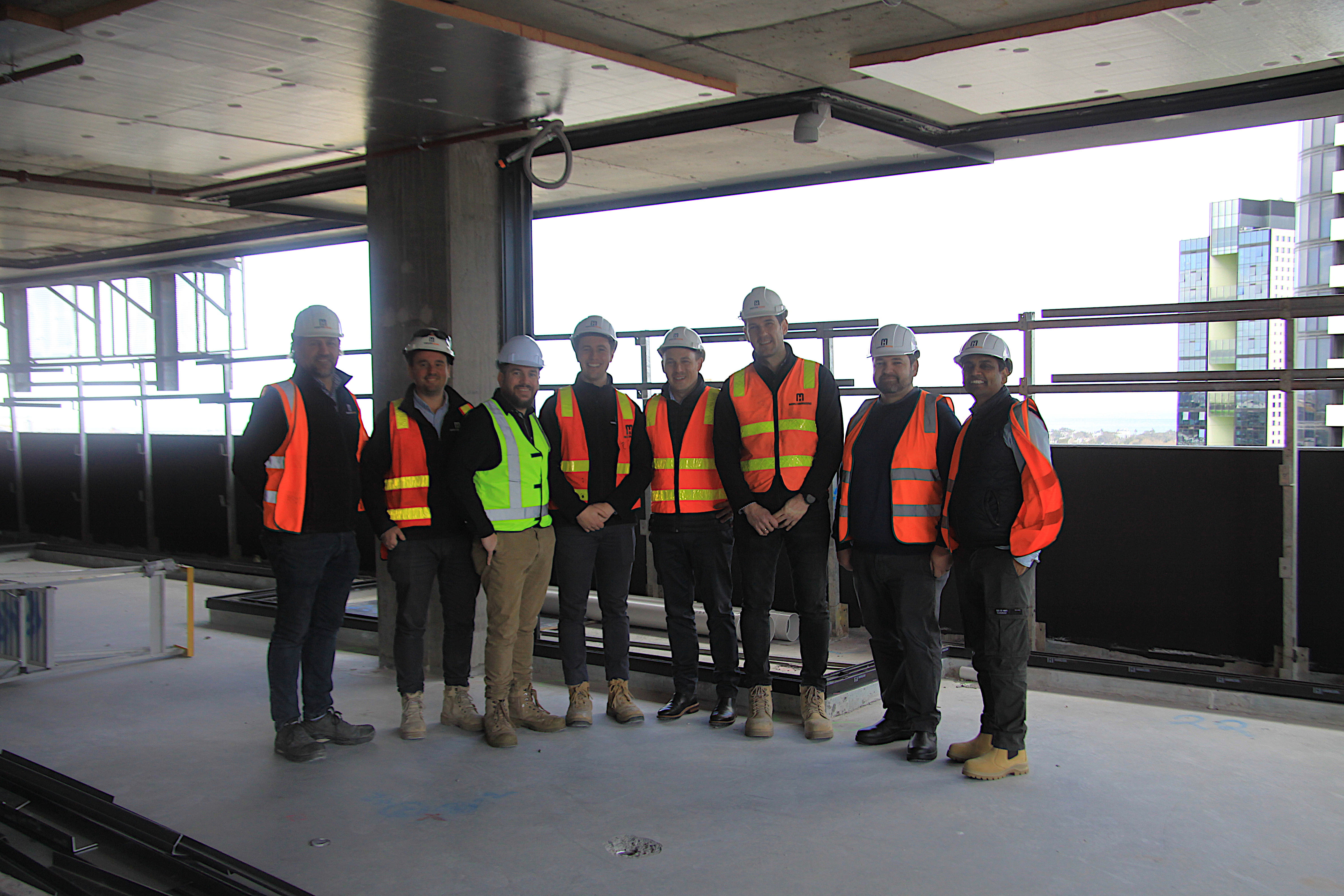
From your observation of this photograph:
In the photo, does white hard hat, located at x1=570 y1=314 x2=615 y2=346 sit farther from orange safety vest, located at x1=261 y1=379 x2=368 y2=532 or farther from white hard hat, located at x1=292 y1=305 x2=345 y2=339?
orange safety vest, located at x1=261 y1=379 x2=368 y2=532

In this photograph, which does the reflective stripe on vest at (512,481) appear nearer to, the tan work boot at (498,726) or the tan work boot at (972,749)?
the tan work boot at (498,726)

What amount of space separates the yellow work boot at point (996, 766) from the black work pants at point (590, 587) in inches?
65.9

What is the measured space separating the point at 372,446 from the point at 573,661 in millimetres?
1409

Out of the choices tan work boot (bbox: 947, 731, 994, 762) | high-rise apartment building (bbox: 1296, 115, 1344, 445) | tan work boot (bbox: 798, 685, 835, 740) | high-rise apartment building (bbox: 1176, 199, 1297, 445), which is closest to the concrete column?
tan work boot (bbox: 798, 685, 835, 740)

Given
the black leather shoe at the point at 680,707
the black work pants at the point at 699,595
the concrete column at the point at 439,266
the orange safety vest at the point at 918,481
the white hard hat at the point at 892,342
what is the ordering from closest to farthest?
the orange safety vest at the point at 918,481
the white hard hat at the point at 892,342
the black work pants at the point at 699,595
the black leather shoe at the point at 680,707
the concrete column at the point at 439,266

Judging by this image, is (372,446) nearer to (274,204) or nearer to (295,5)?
(295,5)

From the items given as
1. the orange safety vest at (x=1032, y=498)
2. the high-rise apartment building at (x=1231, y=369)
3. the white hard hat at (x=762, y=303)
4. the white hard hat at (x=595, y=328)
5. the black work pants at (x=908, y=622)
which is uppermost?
the white hard hat at (x=762, y=303)

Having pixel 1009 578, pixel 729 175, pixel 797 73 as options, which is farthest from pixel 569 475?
pixel 729 175

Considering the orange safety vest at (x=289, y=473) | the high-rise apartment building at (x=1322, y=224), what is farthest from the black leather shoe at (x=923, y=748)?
the high-rise apartment building at (x=1322, y=224)

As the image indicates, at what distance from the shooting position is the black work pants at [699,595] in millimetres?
4730

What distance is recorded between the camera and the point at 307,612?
4465 mm

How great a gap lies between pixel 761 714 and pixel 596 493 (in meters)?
1.30

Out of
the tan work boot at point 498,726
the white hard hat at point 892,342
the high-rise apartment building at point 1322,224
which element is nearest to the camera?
the white hard hat at point 892,342

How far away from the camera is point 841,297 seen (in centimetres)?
917
